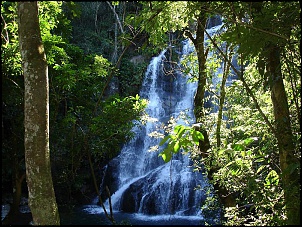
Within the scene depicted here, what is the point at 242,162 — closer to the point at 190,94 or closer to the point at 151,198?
the point at 151,198

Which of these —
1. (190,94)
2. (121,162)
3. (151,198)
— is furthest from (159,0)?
(190,94)

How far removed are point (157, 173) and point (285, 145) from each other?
9.89 metres

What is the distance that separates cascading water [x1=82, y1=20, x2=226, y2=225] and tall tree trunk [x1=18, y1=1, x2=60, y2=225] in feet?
18.6

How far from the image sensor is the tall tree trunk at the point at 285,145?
216 cm

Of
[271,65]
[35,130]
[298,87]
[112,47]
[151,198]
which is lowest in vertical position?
[151,198]

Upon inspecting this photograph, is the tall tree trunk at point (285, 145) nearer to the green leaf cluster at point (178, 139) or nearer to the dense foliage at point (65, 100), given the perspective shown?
the green leaf cluster at point (178, 139)

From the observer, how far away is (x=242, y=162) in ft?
8.97

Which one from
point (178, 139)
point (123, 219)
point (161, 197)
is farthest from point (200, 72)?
point (161, 197)

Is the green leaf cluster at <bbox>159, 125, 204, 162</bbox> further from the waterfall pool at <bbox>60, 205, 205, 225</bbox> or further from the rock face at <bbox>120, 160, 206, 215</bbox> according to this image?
the rock face at <bbox>120, 160, 206, 215</bbox>

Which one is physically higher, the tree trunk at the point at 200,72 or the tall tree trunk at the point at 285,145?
the tree trunk at the point at 200,72

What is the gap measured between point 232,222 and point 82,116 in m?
4.91

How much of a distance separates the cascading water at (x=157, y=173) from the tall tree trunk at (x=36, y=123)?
567cm

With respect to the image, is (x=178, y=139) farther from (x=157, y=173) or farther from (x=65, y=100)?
(x=157, y=173)

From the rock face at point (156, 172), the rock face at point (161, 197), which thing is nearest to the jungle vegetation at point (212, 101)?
the rock face at point (156, 172)
